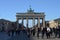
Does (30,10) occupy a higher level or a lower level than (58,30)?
higher

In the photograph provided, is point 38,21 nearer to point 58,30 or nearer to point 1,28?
point 1,28

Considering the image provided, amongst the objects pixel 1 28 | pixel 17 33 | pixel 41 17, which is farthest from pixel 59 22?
pixel 17 33

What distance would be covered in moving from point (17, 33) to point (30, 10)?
3314 inches

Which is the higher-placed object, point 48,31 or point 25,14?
point 25,14

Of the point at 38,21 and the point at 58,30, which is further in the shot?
the point at 38,21

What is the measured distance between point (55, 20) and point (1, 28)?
29.9m

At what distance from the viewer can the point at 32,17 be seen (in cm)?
11181

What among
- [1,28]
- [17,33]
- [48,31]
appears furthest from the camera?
[1,28]

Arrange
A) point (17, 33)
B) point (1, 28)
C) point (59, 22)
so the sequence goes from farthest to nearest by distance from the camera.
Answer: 1. point (59, 22)
2. point (1, 28)
3. point (17, 33)

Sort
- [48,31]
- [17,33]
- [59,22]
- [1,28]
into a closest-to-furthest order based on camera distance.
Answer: [48,31] → [17,33] → [1,28] → [59,22]

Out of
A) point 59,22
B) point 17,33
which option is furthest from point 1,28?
point 17,33

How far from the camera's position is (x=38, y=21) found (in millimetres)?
112312

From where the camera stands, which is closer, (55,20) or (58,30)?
(58,30)

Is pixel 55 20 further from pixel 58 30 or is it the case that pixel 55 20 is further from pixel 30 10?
pixel 58 30
